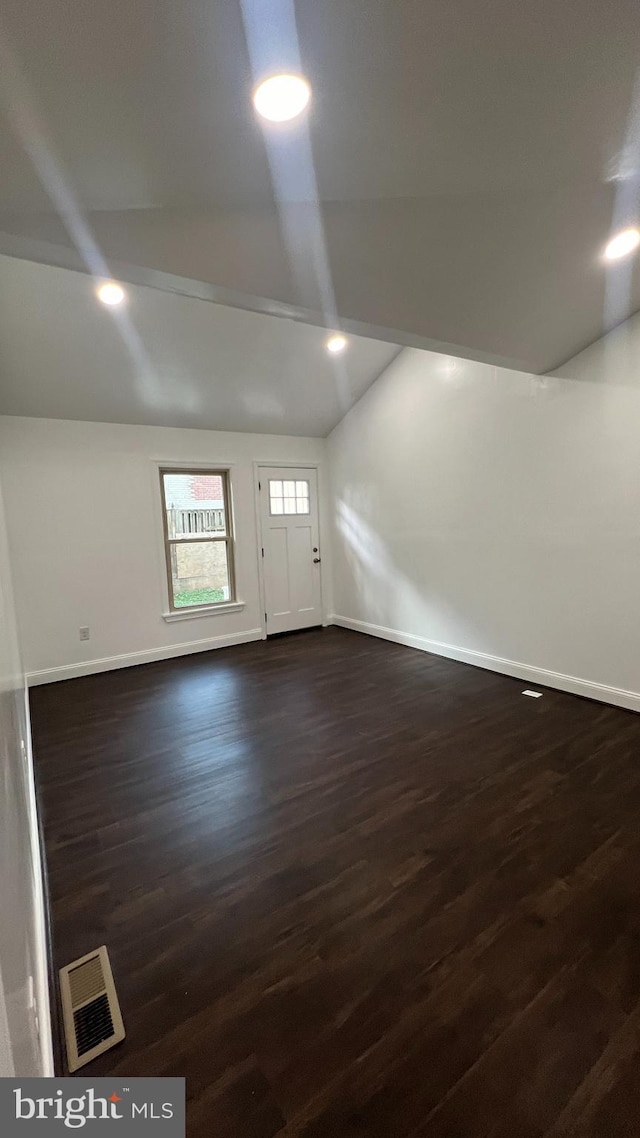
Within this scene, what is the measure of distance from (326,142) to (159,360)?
266cm

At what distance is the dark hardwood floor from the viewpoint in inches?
46.5

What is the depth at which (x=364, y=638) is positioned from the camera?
532 centimetres

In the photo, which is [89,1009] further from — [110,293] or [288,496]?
[288,496]

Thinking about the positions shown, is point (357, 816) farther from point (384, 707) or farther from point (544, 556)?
point (544, 556)

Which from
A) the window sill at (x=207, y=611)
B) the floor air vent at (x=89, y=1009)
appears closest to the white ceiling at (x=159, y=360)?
the window sill at (x=207, y=611)

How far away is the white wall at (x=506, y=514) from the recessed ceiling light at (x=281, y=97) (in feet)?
8.84

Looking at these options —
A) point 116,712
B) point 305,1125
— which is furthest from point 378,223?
point 116,712

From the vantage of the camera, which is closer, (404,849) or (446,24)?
(446,24)

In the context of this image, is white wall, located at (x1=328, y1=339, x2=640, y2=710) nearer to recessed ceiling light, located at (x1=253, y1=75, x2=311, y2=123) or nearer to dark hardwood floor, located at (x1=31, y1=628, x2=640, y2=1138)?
dark hardwood floor, located at (x1=31, y1=628, x2=640, y2=1138)

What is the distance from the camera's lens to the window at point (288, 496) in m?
5.39

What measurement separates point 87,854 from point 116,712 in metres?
1.61

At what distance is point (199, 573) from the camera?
5059 mm

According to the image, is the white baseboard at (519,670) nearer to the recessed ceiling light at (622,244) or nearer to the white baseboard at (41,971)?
the recessed ceiling light at (622,244)

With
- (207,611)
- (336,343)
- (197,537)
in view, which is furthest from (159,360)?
(207,611)
